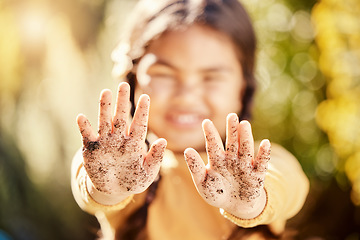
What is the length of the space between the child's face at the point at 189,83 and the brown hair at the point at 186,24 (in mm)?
15

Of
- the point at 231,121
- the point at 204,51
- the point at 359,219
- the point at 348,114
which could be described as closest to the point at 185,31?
the point at 204,51

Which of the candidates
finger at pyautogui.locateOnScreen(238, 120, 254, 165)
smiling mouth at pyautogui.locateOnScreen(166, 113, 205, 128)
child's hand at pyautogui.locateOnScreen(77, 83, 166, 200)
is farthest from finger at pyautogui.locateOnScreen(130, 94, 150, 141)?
smiling mouth at pyautogui.locateOnScreen(166, 113, 205, 128)

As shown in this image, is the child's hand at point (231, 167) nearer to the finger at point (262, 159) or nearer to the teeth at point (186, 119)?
the finger at point (262, 159)

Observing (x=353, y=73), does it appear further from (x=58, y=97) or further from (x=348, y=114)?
(x=58, y=97)

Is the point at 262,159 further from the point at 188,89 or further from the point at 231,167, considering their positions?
the point at 188,89

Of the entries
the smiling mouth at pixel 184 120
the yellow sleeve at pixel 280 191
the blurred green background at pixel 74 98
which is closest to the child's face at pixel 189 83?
the smiling mouth at pixel 184 120

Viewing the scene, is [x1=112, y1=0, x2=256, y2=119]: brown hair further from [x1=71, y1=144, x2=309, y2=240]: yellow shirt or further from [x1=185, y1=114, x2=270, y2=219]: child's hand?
[x1=185, y1=114, x2=270, y2=219]: child's hand

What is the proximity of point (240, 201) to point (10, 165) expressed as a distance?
1.77m

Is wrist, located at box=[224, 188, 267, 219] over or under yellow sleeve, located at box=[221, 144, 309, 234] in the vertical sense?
over

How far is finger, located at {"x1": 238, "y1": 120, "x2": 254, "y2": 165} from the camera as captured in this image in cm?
43

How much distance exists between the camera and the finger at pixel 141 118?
1.43ft

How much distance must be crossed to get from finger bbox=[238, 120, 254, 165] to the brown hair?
264 mm

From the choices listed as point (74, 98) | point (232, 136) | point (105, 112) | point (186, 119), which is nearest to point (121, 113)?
point (105, 112)

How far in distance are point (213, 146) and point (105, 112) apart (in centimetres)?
12
